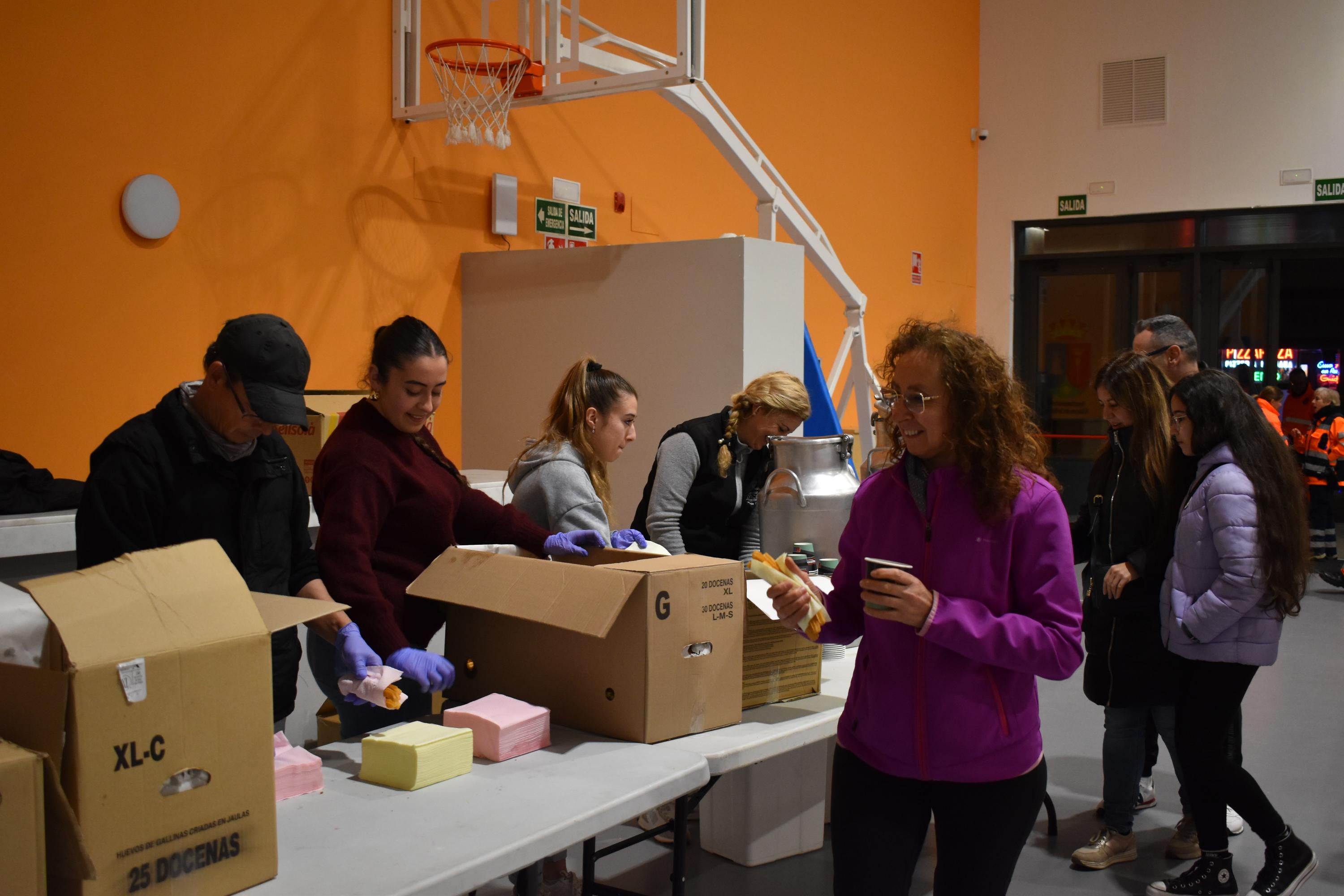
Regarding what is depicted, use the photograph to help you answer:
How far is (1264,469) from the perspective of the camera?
2662 mm

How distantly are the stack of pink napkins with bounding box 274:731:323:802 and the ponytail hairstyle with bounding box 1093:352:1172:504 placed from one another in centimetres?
227

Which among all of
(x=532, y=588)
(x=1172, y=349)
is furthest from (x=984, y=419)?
(x=1172, y=349)

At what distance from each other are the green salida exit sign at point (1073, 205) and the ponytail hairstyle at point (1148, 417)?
7.53 metres

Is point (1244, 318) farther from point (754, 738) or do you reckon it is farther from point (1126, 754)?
point (754, 738)

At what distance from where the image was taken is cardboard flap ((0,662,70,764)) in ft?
3.66

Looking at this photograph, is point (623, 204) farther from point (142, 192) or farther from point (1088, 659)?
point (1088, 659)

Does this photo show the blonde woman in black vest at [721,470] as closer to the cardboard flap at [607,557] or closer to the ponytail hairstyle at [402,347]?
the cardboard flap at [607,557]

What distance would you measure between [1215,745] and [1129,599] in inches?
16.8

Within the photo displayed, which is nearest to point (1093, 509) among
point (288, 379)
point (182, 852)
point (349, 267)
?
point (288, 379)

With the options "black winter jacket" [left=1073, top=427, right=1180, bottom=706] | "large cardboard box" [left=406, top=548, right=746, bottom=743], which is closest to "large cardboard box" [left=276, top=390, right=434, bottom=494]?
"large cardboard box" [left=406, top=548, right=746, bottom=743]

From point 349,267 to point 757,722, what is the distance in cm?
325

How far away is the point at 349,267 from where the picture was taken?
4.55m

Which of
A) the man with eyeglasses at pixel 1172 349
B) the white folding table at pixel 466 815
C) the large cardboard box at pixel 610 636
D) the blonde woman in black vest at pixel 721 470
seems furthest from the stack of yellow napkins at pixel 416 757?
the man with eyeglasses at pixel 1172 349

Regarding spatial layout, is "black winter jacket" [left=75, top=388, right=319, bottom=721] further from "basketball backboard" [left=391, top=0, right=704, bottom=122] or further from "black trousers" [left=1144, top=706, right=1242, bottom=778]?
"basketball backboard" [left=391, top=0, right=704, bottom=122]
